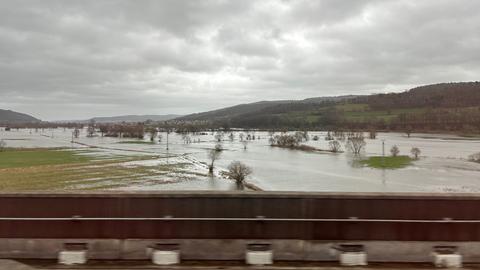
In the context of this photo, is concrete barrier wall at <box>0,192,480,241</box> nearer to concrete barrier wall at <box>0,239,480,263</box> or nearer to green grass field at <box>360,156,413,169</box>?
concrete barrier wall at <box>0,239,480,263</box>

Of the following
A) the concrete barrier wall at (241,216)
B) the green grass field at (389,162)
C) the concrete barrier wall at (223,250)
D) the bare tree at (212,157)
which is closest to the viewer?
the concrete barrier wall at (223,250)

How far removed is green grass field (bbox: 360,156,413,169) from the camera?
86.9 meters

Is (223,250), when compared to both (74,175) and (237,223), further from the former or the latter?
(74,175)

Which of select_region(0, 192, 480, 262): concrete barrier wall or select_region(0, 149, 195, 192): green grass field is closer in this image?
select_region(0, 192, 480, 262): concrete barrier wall

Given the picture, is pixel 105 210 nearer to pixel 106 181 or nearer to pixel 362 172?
pixel 106 181

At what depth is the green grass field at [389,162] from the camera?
8688 cm

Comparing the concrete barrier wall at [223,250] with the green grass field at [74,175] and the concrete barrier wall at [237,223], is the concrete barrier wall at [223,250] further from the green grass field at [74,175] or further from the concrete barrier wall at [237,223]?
the green grass field at [74,175]

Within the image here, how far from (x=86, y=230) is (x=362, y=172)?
246ft

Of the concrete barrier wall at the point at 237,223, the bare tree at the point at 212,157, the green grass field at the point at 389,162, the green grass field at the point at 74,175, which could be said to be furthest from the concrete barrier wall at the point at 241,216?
the green grass field at the point at 389,162

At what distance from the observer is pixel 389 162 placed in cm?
9281

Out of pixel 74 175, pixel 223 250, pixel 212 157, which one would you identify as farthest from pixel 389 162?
pixel 223 250

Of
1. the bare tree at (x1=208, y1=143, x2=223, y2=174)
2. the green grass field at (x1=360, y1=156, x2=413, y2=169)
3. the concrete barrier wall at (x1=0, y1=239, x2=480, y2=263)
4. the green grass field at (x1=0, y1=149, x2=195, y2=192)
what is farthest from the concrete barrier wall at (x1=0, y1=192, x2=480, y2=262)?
the green grass field at (x1=360, y1=156, x2=413, y2=169)

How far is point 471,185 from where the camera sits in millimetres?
60438

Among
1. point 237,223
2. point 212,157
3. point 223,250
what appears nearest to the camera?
point 223,250
